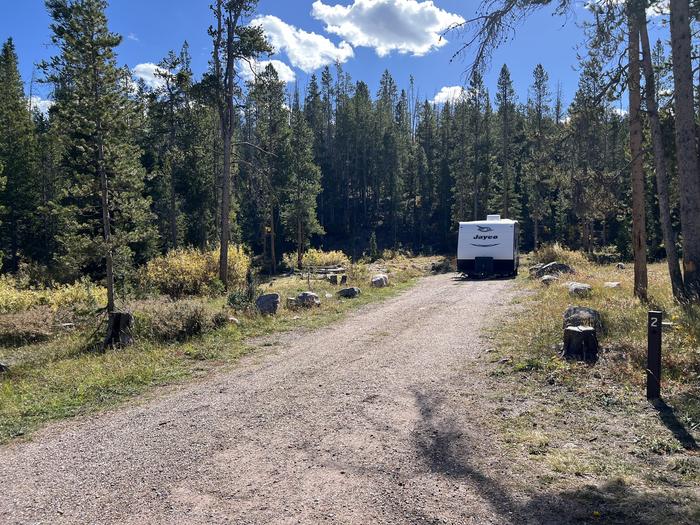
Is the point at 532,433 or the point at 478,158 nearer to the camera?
the point at 532,433

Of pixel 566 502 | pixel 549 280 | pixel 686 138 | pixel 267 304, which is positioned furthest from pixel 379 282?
pixel 566 502

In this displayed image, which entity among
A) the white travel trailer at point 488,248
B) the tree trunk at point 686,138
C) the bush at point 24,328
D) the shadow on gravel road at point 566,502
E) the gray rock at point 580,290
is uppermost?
the tree trunk at point 686,138

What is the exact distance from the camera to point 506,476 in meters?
3.82

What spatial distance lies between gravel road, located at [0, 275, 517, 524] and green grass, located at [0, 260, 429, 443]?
539mm

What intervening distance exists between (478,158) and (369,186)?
783 inches

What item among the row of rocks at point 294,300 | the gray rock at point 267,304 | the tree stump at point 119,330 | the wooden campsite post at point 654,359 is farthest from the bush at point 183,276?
the wooden campsite post at point 654,359

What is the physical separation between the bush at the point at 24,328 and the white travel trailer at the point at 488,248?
16462mm

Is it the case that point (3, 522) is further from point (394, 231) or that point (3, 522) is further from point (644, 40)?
point (394, 231)

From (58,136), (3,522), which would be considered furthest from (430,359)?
(58,136)

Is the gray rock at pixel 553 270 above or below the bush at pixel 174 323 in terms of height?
above

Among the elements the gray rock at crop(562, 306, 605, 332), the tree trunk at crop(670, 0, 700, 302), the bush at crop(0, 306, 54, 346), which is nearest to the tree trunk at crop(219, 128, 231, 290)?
the bush at crop(0, 306, 54, 346)

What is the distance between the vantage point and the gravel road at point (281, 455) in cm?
348

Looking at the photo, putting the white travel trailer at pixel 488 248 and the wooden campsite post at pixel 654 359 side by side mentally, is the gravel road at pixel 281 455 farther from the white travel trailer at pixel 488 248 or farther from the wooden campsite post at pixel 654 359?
the white travel trailer at pixel 488 248

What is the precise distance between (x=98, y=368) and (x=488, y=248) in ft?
58.2
